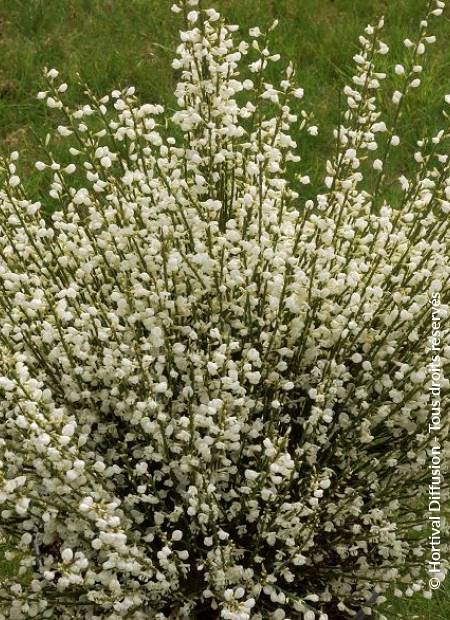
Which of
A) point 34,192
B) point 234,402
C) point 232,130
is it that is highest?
point 34,192

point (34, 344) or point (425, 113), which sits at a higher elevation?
point (425, 113)

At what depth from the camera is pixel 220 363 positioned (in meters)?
2.31

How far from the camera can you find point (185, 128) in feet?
7.94

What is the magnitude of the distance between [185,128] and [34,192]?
99.3 inches

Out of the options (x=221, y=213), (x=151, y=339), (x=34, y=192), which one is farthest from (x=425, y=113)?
(x=151, y=339)

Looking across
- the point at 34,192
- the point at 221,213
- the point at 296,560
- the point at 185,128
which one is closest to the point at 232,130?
the point at 185,128

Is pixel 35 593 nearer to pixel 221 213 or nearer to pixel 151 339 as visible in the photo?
pixel 151 339

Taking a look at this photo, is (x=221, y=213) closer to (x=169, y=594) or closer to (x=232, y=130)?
(x=232, y=130)

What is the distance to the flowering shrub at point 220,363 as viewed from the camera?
2.35 metres

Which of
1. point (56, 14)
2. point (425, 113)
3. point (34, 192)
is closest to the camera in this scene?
point (34, 192)

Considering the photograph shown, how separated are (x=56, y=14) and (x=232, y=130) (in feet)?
13.6

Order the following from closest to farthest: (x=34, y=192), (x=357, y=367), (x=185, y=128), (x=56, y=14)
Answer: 1. (x=185, y=128)
2. (x=357, y=367)
3. (x=34, y=192)
4. (x=56, y=14)

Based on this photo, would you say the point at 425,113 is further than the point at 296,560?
Yes

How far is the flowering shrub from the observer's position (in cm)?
235
